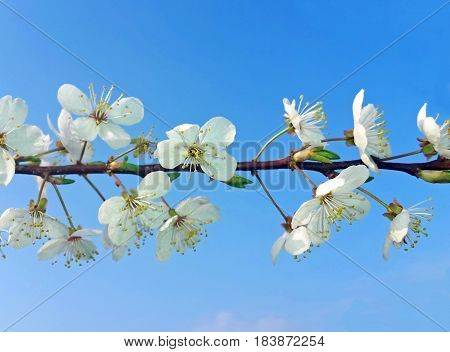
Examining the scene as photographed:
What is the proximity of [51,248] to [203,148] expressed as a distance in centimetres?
125

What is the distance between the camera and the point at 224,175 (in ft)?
9.49

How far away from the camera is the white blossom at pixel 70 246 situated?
331 centimetres

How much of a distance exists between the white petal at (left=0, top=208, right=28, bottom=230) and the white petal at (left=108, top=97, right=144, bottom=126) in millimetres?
851

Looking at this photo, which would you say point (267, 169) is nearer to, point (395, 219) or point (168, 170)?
point (168, 170)

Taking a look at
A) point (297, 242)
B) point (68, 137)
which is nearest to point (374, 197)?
point (297, 242)

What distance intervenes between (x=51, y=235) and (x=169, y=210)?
0.89m

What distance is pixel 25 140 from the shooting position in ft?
10.4

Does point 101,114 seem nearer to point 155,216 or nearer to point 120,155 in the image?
point 120,155

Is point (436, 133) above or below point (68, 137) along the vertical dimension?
below

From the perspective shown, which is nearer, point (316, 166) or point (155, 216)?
point (316, 166)

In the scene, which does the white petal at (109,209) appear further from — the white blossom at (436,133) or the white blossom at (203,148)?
the white blossom at (436,133)
